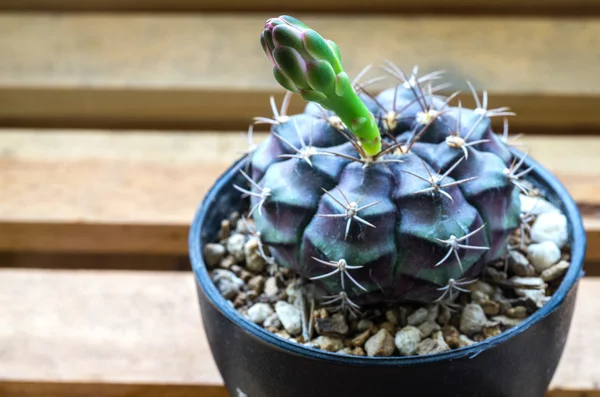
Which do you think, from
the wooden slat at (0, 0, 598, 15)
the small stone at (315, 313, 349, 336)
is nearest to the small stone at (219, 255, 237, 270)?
the small stone at (315, 313, 349, 336)

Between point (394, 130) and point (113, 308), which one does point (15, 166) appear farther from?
point (394, 130)

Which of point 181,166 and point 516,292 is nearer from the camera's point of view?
point 516,292

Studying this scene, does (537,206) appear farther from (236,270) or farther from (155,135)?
(155,135)

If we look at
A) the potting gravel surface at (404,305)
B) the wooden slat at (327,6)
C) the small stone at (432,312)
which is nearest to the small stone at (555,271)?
the potting gravel surface at (404,305)

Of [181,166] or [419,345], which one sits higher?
[419,345]

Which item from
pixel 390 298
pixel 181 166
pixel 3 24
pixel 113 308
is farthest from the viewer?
pixel 3 24

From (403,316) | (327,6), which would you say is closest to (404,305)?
(403,316)

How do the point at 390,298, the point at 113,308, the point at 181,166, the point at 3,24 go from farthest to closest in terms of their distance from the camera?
the point at 3,24
the point at 181,166
the point at 113,308
the point at 390,298

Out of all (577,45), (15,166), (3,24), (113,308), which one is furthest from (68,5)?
(577,45)
